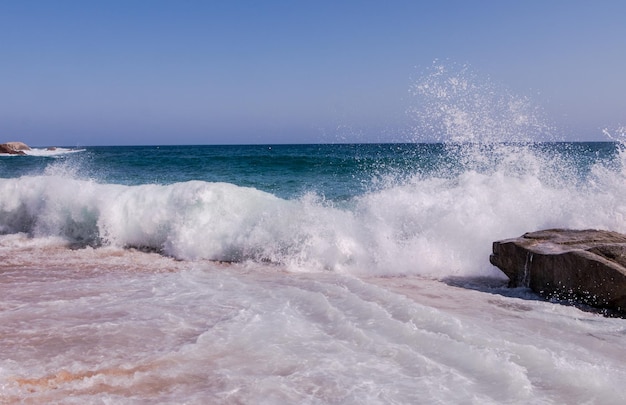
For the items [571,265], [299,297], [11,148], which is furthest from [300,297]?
[11,148]

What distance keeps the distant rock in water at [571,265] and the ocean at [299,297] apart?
28 cm

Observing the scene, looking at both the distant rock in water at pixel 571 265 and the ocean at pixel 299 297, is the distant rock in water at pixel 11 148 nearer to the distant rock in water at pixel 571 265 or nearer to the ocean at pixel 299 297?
the ocean at pixel 299 297

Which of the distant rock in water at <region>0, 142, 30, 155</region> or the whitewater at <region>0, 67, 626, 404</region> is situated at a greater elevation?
the distant rock in water at <region>0, 142, 30, 155</region>

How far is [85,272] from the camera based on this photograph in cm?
741

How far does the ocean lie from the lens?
353 centimetres

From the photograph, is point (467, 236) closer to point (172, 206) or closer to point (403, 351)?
point (403, 351)

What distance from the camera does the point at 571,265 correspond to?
19.8 ft

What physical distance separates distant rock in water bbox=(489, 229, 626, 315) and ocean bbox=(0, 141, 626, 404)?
28 cm

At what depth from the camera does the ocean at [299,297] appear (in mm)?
3527

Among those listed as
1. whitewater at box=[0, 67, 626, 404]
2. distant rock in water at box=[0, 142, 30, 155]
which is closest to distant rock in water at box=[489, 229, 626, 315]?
whitewater at box=[0, 67, 626, 404]

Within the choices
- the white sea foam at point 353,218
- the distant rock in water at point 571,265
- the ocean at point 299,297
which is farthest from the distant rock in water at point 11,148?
the distant rock in water at point 571,265

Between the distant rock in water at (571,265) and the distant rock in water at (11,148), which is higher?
the distant rock in water at (11,148)

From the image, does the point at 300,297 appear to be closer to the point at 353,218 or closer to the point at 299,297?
the point at 299,297

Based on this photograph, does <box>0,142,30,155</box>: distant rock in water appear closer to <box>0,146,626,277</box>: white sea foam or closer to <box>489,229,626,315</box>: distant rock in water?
<box>0,146,626,277</box>: white sea foam
